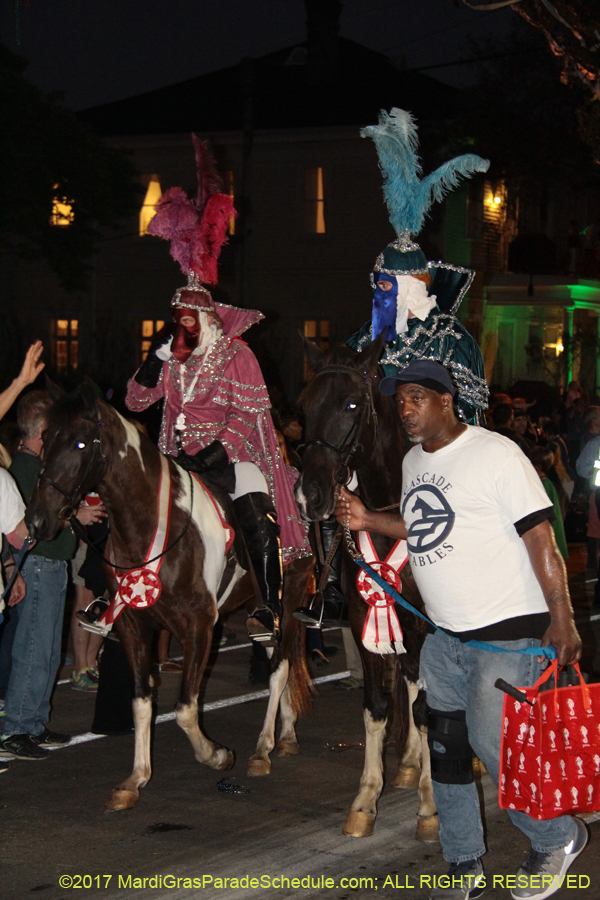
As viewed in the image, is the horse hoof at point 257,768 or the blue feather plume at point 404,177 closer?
the horse hoof at point 257,768

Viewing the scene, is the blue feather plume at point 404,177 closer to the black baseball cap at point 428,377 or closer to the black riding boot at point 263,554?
the black riding boot at point 263,554

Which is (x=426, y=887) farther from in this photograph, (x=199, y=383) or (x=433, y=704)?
(x=199, y=383)

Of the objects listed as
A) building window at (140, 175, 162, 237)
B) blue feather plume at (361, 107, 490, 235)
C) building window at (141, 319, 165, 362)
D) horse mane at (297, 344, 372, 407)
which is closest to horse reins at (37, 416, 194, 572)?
horse mane at (297, 344, 372, 407)

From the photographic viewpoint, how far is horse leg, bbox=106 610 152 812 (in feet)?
19.2

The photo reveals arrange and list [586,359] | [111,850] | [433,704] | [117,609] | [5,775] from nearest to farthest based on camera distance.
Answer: [433,704]
[111,850]
[117,609]
[5,775]
[586,359]

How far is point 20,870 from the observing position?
16.5ft

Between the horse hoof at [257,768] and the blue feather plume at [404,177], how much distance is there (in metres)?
3.42

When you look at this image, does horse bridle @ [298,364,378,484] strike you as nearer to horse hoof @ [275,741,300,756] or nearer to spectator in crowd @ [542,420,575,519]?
horse hoof @ [275,741,300,756]

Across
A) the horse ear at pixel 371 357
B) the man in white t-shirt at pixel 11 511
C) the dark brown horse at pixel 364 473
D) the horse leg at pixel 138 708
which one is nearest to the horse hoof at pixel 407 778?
the dark brown horse at pixel 364 473


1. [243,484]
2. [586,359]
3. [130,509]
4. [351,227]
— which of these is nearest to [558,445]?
[243,484]

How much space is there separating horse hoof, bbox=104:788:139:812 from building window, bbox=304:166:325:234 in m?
24.3

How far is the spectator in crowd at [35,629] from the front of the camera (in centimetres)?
688

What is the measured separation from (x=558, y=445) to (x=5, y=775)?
9.86m

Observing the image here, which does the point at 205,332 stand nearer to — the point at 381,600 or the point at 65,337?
the point at 381,600
